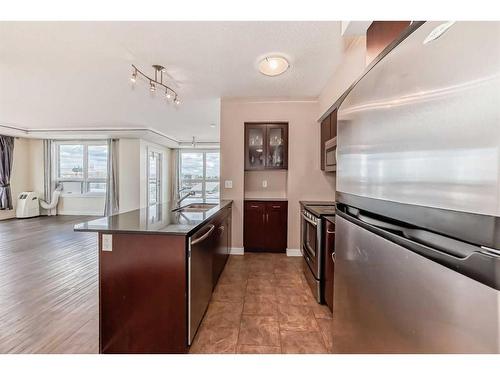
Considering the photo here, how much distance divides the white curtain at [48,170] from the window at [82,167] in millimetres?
139

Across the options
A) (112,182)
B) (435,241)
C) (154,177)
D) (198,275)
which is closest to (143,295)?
(198,275)

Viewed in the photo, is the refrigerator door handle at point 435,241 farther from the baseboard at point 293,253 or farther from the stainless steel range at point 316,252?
the baseboard at point 293,253

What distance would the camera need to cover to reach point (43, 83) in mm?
3414

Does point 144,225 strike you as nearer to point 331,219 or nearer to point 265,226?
point 331,219

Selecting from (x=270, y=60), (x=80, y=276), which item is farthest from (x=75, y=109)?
(x=270, y=60)

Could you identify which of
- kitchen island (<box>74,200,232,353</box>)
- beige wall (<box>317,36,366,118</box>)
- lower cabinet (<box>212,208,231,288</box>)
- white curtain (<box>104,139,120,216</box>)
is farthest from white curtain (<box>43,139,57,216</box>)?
beige wall (<box>317,36,366,118</box>)

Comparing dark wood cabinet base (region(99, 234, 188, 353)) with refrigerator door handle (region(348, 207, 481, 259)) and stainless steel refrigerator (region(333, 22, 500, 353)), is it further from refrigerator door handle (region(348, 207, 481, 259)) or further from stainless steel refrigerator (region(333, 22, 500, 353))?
refrigerator door handle (region(348, 207, 481, 259))

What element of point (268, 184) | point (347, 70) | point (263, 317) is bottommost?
point (263, 317)

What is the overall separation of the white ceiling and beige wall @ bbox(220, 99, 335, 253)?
29 centimetres

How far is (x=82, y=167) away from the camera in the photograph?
766cm

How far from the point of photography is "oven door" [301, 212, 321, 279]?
2438mm

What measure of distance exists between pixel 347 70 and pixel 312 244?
1.91m
